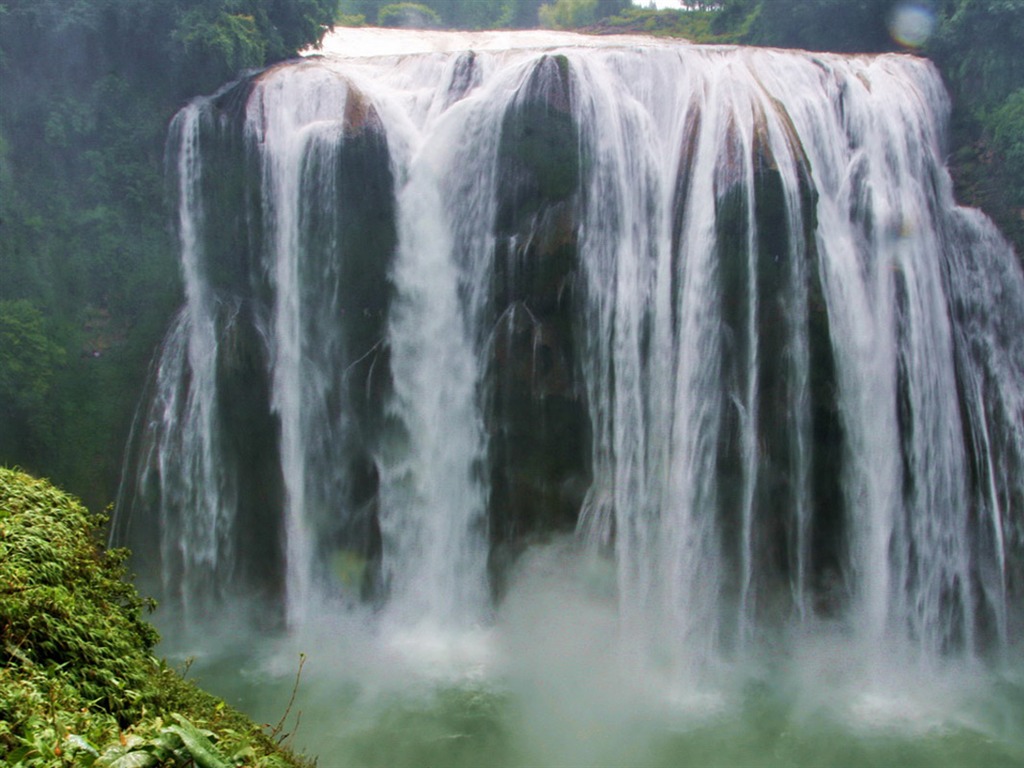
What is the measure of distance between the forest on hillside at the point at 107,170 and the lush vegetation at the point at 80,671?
7402 millimetres

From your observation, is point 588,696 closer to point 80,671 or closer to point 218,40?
point 80,671

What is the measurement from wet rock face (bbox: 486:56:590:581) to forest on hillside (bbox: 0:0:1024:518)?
5.24 metres

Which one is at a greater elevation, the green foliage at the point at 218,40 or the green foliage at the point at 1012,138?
the green foliage at the point at 218,40

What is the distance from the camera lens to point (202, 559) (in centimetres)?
1327

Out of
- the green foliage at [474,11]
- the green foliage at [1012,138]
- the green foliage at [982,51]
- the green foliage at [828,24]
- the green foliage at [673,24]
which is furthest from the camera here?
the green foliage at [474,11]

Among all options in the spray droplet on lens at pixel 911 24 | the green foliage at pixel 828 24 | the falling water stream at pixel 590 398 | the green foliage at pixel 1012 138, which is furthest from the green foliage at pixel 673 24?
the falling water stream at pixel 590 398

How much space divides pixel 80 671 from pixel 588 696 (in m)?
7.48

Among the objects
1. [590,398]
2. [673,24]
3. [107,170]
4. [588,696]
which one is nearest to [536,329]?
[590,398]

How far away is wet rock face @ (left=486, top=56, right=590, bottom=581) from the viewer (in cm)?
1268

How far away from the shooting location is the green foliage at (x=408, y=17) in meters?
29.2

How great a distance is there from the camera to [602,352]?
41.1 ft

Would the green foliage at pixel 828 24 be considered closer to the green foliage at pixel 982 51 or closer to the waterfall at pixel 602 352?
the green foliage at pixel 982 51

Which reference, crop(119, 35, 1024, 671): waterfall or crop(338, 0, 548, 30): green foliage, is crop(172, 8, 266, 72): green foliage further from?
crop(338, 0, 548, 30): green foliage

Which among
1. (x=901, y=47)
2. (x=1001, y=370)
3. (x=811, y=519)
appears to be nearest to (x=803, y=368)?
(x=811, y=519)
